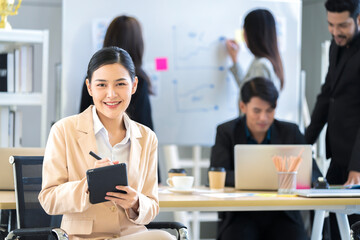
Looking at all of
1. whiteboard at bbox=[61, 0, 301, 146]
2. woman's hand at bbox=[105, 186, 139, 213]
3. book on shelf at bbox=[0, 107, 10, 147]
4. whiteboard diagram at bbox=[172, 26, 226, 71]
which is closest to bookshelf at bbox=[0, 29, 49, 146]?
book on shelf at bbox=[0, 107, 10, 147]

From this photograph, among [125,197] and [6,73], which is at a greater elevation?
[6,73]

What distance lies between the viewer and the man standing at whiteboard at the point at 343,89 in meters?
3.25

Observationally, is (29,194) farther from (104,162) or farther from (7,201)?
(104,162)

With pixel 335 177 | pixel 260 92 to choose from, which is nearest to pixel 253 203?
pixel 260 92

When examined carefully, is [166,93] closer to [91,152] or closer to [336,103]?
[336,103]

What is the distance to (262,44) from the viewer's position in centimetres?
430

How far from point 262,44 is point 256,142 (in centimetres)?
123

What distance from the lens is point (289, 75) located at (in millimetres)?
4605

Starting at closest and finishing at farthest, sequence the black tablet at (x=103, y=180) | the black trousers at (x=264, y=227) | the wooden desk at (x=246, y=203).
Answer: the black tablet at (x=103, y=180) < the wooden desk at (x=246, y=203) < the black trousers at (x=264, y=227)

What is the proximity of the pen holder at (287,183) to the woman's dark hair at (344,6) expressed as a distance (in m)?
1.09

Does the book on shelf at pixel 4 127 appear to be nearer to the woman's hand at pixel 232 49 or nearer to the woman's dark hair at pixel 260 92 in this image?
the woman's dark hair at pixel 260 92

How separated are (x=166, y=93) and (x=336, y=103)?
54.6 inches

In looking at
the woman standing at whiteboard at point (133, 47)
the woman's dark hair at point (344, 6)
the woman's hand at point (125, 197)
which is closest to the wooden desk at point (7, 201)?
the woman's hand at point (125, 197)

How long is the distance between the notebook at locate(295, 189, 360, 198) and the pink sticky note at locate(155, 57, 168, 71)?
1987 mm
